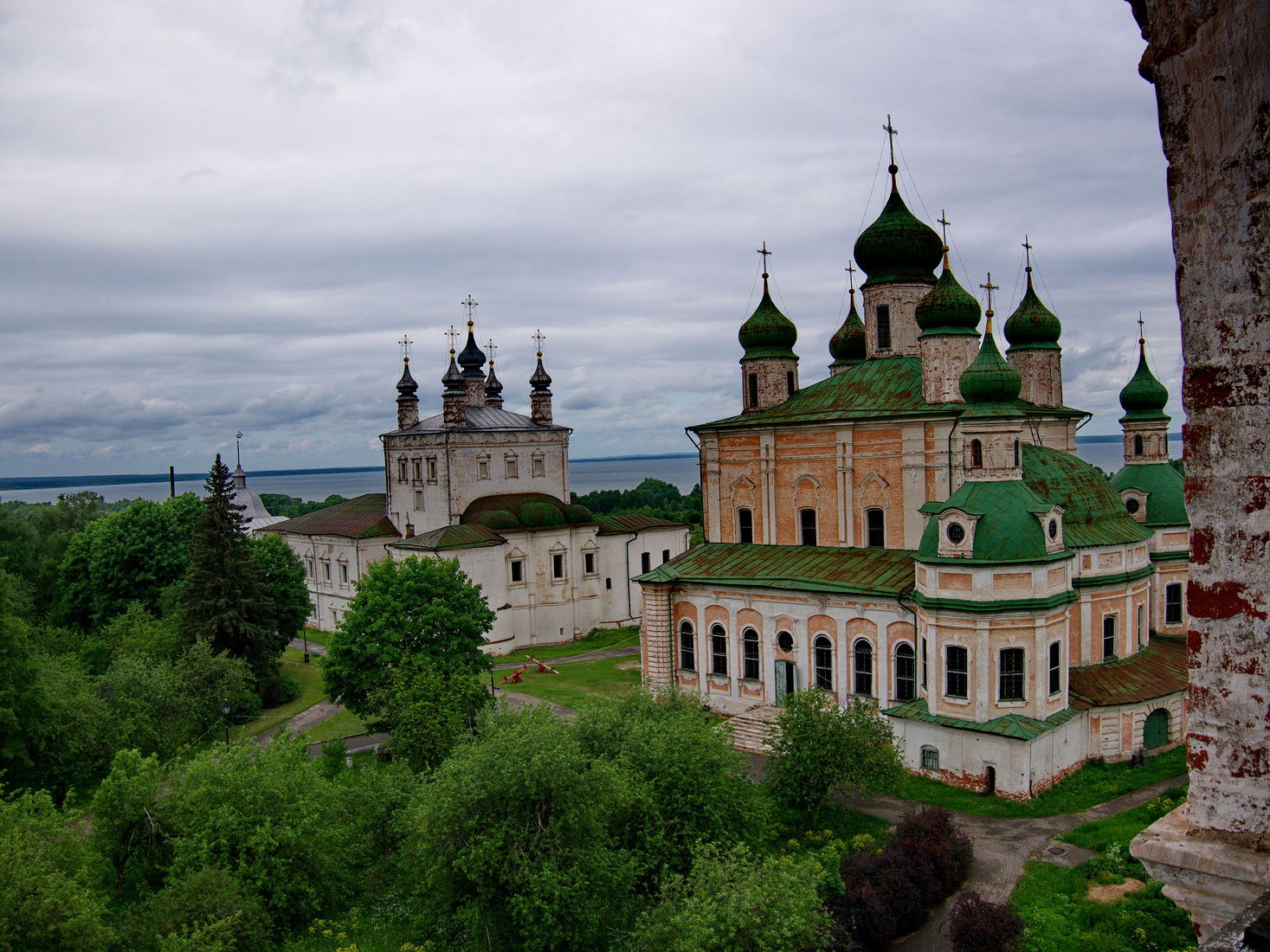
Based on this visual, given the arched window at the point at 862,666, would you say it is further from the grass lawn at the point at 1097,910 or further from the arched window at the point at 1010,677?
the grass lawn at the point at 1097,910

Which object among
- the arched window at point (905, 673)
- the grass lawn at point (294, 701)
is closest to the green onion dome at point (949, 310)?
the arched window at point (905, 673)

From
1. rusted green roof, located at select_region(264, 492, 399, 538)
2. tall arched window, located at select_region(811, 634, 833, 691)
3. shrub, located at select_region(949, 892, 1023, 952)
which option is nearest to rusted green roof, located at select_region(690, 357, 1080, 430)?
tall arched window, located at select_region(811, 634, 833, 691)

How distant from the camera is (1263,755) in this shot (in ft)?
14.9

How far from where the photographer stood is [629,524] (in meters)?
46.4

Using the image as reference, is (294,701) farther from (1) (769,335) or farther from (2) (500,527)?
(1) (769,335)

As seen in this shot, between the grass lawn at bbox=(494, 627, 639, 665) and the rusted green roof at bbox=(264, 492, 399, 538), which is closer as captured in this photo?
the grass lawn at bbox=(494, 627, 639, 665)

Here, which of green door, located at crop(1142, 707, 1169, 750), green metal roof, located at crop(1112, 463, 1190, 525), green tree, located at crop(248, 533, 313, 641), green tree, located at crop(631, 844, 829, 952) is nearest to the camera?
green tree, located at crop(631, 844, 829, 952)

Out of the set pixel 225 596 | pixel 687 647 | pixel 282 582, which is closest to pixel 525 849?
pixel 687 647

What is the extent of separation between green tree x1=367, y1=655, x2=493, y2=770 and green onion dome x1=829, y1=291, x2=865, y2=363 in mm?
18880

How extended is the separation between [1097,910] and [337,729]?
23142 millimetres

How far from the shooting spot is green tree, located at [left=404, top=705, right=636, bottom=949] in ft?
47.5

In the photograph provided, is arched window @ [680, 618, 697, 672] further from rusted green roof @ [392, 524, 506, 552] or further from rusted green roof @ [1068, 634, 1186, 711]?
rusted green roof @ [392, 524, 506, 552]

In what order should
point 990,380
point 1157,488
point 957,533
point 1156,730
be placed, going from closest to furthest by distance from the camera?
1. point 957,533
2. point 990,380
3. point 1156,730
4. point 1157,488

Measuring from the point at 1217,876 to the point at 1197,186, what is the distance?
3.42 m
